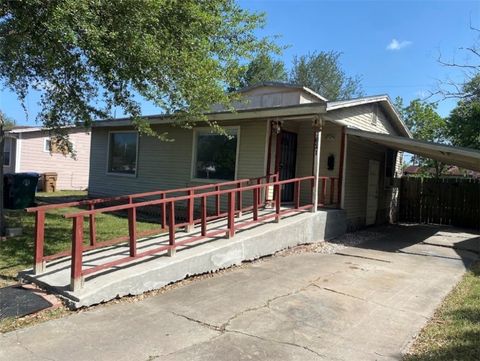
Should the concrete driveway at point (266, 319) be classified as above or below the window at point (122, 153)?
below

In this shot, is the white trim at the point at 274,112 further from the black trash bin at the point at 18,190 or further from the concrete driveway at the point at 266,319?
the black trash bin at the point at 18,190

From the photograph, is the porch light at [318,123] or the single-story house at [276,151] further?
the single-story house at [276,151]

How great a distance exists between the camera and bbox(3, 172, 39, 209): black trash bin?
13.2m

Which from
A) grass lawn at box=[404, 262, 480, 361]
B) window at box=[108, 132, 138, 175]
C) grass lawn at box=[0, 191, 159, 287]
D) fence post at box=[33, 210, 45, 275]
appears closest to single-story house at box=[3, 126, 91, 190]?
window at box=[108, 132, 138, 175]

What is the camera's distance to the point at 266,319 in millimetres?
4836

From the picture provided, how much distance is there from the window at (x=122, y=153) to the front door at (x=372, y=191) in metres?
7.31

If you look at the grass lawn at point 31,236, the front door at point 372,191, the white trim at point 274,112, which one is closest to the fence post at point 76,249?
the grass lawn at point 31,236

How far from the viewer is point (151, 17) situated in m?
6.44

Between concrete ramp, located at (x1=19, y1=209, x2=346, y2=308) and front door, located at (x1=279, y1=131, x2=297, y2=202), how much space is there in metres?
1.93

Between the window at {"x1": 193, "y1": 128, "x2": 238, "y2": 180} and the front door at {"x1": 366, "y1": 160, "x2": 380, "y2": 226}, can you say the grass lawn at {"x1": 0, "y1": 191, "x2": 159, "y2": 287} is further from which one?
the front door at {"x1": 366, "y1": 160, "x2": 380, "y2": 226}

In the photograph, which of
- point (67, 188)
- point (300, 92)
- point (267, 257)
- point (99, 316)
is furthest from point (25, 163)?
point (99, 316)

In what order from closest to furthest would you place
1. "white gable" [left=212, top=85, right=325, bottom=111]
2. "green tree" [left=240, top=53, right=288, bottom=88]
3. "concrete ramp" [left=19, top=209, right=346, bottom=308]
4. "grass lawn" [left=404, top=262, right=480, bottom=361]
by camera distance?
"grass lawn" [left=404, top=262, right=480, bottom=361] → "concrete ramp" [left=19, top=209, right=346, bottom=308] → "white gable" [left=212, top=85, right=325, bottom=111] → "green tree" [left=240, top=53, right=288, bottom=88]

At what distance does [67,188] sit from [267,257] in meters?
18.8

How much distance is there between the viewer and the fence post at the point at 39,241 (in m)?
5.47
